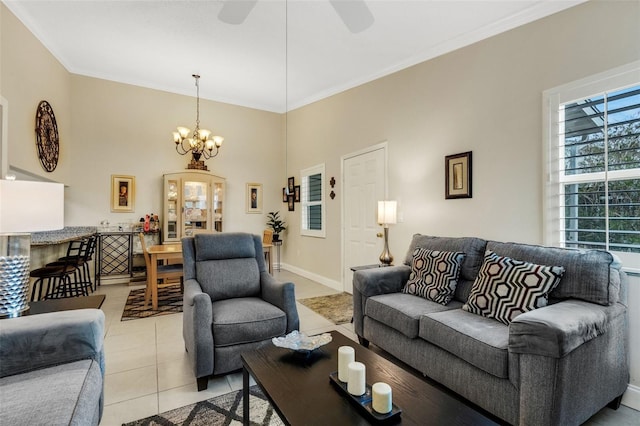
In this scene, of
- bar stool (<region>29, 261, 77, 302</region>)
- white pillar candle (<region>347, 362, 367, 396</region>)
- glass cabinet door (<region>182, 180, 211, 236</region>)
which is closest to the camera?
white pillar candle (<region>347, 362, 367, 396</region>)

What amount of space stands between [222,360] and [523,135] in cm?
302

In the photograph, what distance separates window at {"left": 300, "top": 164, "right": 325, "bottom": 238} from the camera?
532 cm

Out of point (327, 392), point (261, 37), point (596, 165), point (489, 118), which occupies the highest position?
point (261, 37)

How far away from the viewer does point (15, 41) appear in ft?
10.4

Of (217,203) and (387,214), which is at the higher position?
(217,203)

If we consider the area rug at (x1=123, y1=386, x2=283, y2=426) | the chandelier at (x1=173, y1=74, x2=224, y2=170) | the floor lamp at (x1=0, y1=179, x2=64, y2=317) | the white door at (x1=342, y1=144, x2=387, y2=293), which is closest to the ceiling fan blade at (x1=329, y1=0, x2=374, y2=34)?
the white door at (x1=342, y1=144, x2=387, y2=293)

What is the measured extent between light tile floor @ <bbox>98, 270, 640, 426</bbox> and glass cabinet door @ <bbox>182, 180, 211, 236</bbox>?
2097 mm

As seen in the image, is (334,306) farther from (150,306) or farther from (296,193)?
(296,193)

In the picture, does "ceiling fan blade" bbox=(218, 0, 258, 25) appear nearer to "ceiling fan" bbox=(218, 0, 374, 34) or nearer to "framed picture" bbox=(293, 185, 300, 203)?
"ceiling fan" bbox=(218, 0, 374, 34)

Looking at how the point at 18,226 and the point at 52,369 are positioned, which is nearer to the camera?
the point at 52,369

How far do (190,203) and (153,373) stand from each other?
366 cm

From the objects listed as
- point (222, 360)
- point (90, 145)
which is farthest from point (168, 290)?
point (222, 360)

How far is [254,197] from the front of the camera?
6.37 metres

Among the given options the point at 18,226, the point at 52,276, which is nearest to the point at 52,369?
the point at 18,226
